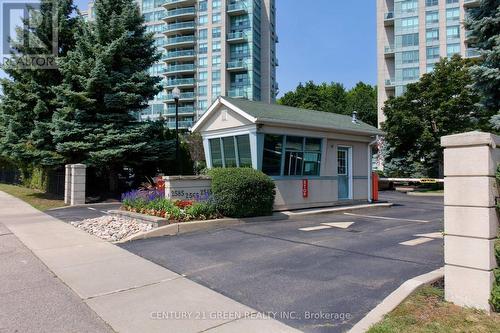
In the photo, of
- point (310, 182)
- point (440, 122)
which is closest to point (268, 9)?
point (440, 122)

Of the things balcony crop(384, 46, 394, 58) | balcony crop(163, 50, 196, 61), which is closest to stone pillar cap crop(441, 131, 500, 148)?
balcony crop(384, 46, 394, 58)

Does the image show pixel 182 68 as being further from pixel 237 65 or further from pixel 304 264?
pixel 304 264

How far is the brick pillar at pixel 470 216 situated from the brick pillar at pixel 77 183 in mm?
16169

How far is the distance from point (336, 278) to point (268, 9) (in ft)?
257

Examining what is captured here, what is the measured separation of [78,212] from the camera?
14609 millimetres

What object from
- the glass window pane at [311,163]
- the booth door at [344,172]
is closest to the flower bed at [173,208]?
the glass window pane at [311,163]

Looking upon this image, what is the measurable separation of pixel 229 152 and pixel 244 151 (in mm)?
1120

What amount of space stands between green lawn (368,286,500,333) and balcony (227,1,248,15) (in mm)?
73762

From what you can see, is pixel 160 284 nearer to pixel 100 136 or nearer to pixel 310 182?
pixel 310 182

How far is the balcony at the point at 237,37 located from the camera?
232 ft

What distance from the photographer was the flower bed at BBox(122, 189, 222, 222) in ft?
34.4

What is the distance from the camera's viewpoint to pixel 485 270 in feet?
14.2

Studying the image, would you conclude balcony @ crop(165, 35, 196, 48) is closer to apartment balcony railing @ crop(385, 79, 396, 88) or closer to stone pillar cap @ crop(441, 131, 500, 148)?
apartment balcony railing @ crop(385, 79, 396, 88)

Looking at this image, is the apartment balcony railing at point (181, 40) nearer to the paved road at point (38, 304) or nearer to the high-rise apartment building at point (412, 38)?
the high-rise apartment building at point (412, 38)
